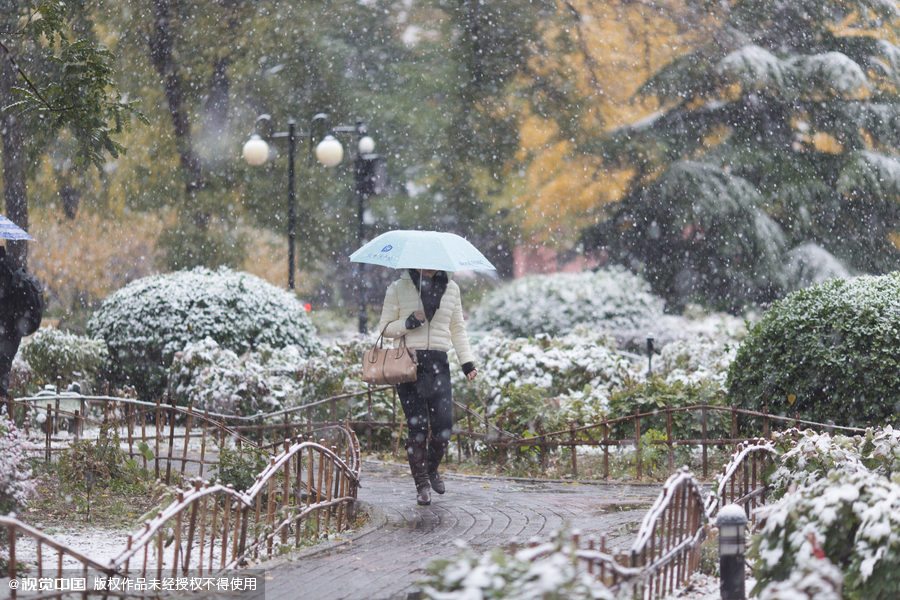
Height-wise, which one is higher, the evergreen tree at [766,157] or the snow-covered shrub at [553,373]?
the evergreen tree at [766,157]

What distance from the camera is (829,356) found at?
6.32 metres

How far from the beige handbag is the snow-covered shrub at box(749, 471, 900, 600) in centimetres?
261

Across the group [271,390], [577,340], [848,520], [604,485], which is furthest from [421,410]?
[577,340]

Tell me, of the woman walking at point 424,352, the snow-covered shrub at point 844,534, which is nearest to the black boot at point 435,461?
the woman walking at point 424,352

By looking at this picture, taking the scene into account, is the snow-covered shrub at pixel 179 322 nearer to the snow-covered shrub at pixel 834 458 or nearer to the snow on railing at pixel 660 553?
the snow-covered shrub at pixel 834 458

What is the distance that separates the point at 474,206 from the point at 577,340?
1663 cm

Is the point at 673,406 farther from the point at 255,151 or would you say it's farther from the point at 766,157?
the point at 766,157

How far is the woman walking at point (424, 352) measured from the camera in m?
5.79

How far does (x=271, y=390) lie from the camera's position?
9219mm

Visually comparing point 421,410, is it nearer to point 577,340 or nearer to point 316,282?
point 577,340

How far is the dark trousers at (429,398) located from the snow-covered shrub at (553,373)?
104 inches

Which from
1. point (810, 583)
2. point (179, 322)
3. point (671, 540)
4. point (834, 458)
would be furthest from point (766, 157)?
point (810, 583)

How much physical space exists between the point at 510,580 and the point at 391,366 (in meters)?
3.12

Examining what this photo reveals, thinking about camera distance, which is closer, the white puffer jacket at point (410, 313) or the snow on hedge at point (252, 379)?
the white puffer jacket at point (410, 313)
